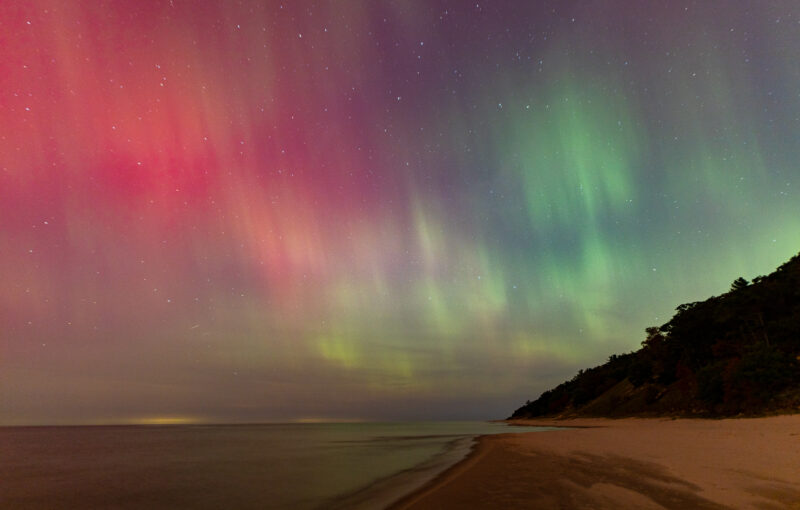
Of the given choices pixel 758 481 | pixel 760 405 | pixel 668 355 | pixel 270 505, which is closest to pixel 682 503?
pixel 758 481

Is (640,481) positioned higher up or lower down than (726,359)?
lower down

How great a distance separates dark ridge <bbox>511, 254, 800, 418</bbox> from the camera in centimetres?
4272

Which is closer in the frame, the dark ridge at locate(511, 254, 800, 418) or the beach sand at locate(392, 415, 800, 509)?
the beach sand at locate(392, 415, 800, 509)

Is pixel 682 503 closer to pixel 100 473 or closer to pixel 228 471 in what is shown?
pixel 228 471

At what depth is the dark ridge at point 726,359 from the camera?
1682 inches

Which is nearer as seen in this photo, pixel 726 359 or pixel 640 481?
pixel 640 481

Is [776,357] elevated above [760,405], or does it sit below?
above

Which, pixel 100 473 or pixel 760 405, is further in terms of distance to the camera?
pixel 760 405

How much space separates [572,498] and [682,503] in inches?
104

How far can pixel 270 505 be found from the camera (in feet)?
57.4

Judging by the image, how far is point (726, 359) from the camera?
→ 58625 mm

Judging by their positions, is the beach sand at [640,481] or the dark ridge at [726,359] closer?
the beach sand at [640,481]

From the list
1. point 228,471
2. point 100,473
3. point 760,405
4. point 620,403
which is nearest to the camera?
point 228,471

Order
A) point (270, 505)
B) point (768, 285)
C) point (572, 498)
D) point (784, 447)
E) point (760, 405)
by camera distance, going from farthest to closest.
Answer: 1. point (768, 285)
2. point (760, 405)
3. point (784, 447)
4. point (270, 505)
5. point (572, 498)
